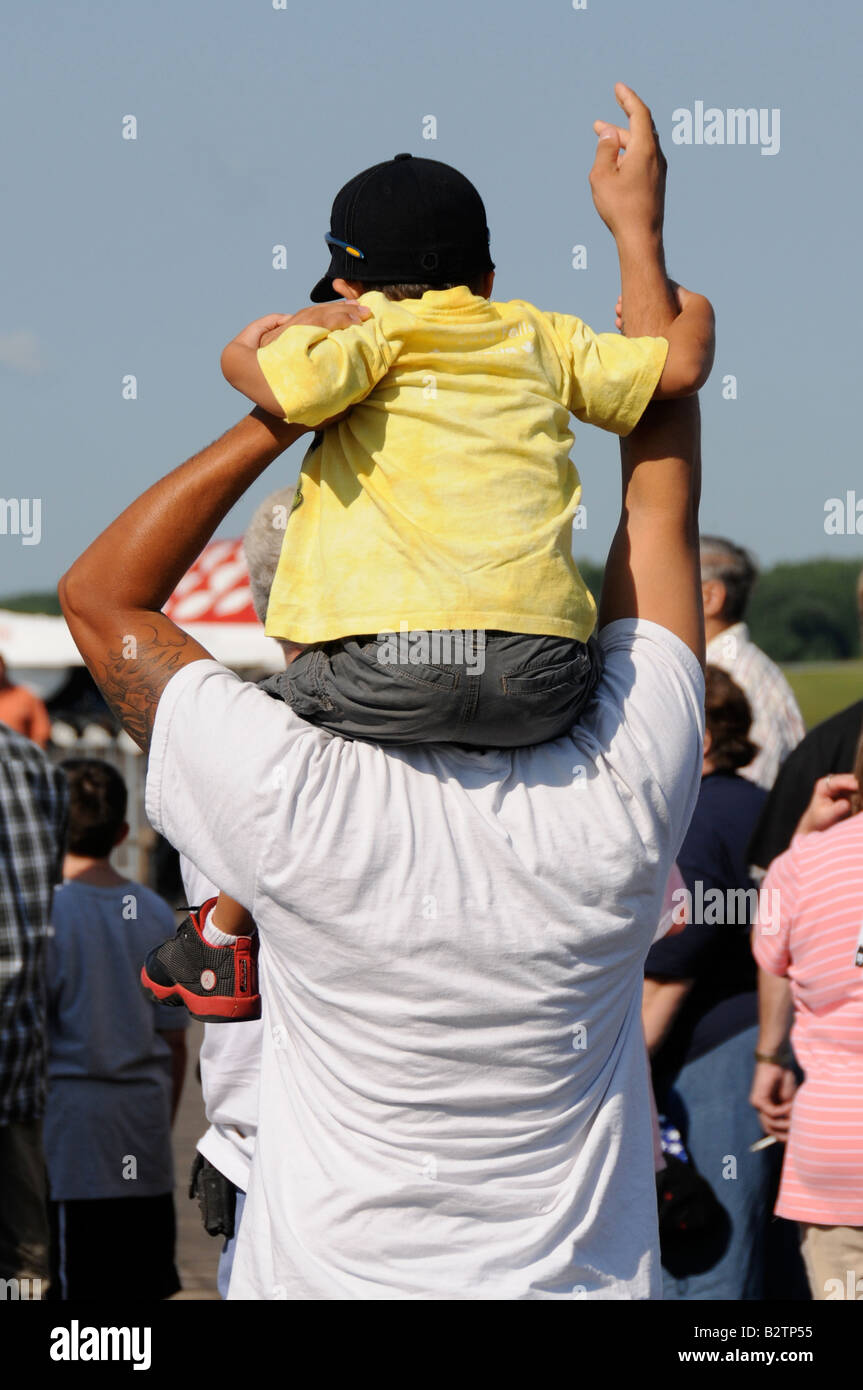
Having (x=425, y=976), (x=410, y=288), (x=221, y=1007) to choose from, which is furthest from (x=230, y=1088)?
(x=410, y=288)

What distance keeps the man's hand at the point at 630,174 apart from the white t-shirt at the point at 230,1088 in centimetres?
132

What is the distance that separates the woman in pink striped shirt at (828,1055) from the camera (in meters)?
3.74

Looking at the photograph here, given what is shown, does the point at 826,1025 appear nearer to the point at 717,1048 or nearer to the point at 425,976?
the point at 717,1048

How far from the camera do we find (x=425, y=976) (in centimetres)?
164

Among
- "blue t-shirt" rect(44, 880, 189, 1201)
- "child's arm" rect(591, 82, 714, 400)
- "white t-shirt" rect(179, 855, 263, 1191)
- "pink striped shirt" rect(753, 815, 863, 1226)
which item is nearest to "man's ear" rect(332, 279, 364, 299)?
"child's arm" rect(591, 82, 714, 400)

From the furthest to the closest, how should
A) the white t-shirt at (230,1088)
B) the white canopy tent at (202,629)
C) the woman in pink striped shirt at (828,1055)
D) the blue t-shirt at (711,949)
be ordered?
the white canopy tent at (202,629) < the blue t-shirt at (711,949) < the woman in pink striped shirt at (828,1055) < the white t-shirt at (230,1088)

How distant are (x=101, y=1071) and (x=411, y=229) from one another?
3.97 m

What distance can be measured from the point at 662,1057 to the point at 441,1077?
3098 millimetres

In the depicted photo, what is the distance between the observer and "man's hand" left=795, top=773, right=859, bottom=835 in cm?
411

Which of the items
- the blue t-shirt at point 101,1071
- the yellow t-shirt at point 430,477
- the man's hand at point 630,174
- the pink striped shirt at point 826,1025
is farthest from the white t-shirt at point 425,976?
the blue t-shirt at point 101,1071

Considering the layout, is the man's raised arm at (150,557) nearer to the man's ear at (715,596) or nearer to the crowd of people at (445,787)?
Answer: the crowd of people at (445,787)

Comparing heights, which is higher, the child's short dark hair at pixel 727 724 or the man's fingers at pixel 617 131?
the man's fingers at pixel 617 131

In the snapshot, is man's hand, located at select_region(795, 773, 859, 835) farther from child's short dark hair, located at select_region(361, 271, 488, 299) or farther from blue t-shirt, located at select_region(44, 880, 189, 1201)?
child's short dark hair, located at select_region(361, 271, 488, 299)
